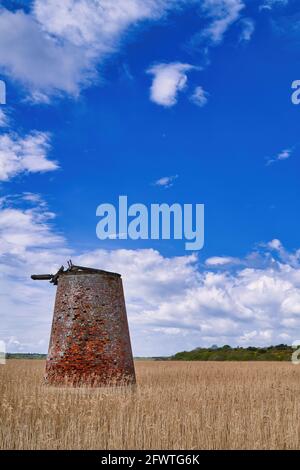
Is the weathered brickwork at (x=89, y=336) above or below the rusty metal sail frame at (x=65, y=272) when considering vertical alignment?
below

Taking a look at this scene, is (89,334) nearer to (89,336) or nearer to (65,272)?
(89,336)

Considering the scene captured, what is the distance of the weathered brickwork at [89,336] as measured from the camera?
37.2ft

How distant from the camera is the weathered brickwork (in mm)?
11328

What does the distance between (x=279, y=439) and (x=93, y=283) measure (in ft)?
18.7

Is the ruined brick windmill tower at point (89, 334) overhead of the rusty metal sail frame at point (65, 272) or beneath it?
beneath

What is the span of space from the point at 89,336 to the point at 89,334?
41 mm

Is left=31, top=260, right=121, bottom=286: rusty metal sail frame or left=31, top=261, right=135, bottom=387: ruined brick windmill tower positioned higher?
left=31, top=260, right=121, bottom=286: rusty metal sail frame

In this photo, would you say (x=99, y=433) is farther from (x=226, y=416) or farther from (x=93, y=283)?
(x=93, y=283)

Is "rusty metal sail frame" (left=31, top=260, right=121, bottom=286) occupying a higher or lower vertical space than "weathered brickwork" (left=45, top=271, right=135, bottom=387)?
higher

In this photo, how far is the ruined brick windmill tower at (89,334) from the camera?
11.3 meters

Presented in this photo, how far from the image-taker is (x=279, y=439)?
687 cm

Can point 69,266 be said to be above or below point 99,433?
above

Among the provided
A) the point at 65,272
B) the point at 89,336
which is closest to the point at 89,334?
the point at 89,336
